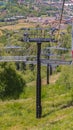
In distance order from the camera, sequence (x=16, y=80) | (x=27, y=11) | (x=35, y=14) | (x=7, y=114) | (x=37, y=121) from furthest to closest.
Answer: (x=27, y=11), (x=35, y=14), (x=16, y=80), (x=7, y=114), (x=37, y=121)

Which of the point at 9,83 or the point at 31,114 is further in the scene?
the point at 9,83

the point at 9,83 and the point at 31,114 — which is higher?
the point at 31,114

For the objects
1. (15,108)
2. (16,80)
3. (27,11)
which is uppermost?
(15,108)

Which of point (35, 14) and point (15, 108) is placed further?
point (35, 14)

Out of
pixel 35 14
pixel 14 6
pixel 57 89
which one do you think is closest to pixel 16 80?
pixel 57 89

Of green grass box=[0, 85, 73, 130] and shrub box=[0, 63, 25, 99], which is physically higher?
green grass box=[0, 85, 73, 130]

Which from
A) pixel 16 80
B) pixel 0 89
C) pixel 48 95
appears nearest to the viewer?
pixel 48 95

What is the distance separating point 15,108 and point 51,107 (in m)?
2.54

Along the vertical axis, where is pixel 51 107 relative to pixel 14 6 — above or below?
above

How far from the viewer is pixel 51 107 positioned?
21047mm

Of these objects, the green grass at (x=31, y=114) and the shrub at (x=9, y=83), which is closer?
the green grass at (x=31, y=114)

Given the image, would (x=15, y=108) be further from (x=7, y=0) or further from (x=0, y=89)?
(x=7, y=0)

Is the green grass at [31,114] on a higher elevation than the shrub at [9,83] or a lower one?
higher

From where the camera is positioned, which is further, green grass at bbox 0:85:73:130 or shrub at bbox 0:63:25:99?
shrub at bbox 0:63:25:99
